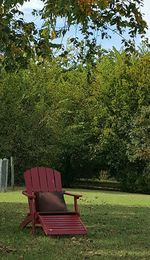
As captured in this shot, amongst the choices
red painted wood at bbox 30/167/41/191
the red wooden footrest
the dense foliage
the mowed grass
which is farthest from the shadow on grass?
the dense foliage

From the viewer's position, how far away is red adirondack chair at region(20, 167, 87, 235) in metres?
8.47

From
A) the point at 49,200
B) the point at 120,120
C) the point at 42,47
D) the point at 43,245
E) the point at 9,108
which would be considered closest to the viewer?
the point at 43,245

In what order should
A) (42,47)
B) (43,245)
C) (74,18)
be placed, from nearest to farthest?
(74,18) < (43,245) < (42,47)

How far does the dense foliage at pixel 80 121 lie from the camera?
27.2 meters

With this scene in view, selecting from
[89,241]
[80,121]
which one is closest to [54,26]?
[89,241]

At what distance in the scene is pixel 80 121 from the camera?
29.9 m

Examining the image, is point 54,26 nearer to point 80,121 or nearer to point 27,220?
point 27,220

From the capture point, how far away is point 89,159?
29.5 metres

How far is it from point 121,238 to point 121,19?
11.3ft

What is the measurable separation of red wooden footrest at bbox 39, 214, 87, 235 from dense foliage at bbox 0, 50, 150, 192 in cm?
1799

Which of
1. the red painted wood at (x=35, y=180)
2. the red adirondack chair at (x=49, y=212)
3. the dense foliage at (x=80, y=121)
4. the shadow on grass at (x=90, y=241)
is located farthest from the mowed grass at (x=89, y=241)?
the dense foliage at (x=80, y=121)

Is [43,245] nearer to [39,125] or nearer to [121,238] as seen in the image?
[121,238]

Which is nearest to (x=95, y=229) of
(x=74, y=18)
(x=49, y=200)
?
(x=49, y=200)

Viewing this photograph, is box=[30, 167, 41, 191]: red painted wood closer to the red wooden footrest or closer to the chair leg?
the chair leg
